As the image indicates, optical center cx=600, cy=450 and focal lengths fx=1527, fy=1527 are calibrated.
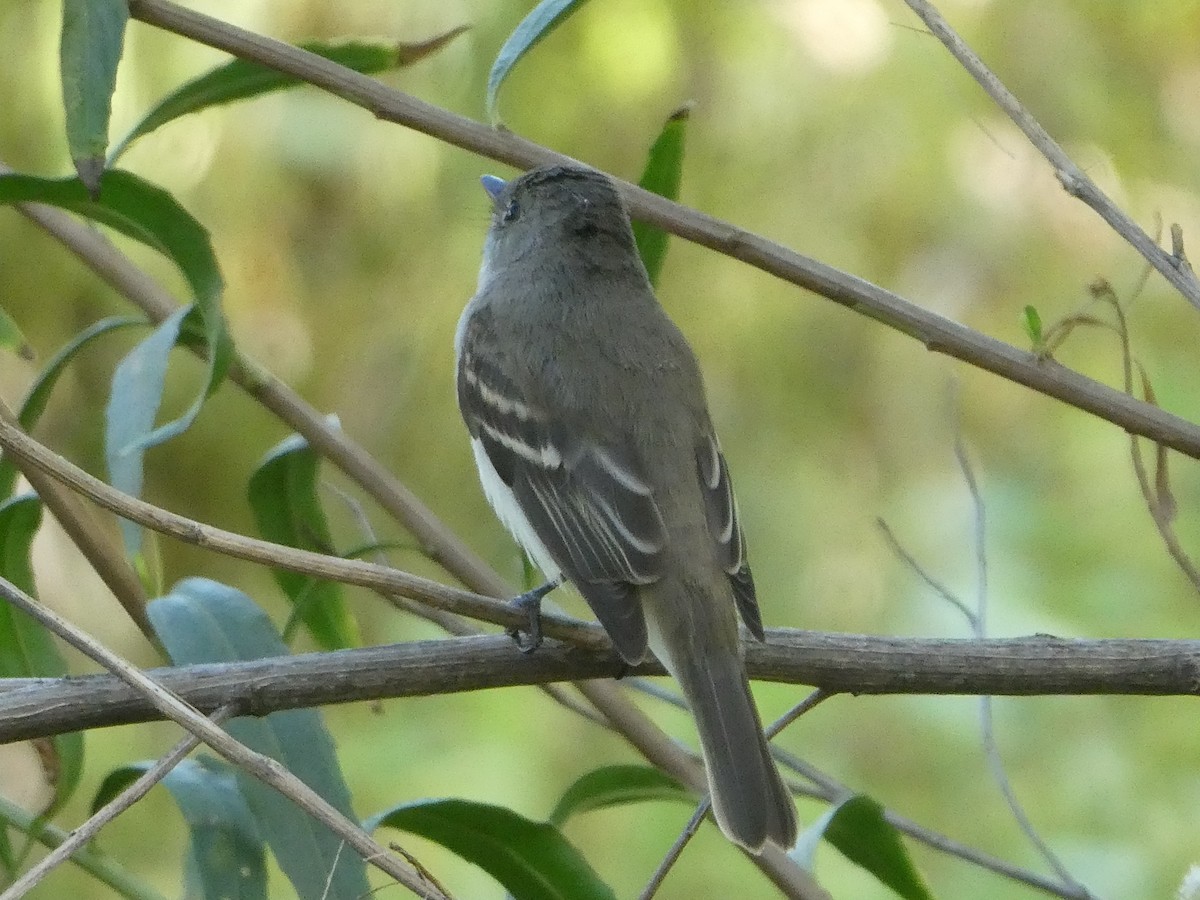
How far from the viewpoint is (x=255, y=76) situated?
7.31 feet

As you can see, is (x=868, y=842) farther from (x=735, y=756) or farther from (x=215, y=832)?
(x=215, y=832)

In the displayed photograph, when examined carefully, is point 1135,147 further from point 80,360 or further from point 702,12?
point 80,360

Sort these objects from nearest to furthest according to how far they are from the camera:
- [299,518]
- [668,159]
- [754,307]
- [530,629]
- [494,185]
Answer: [530,629]
[668,159]
[299,518]
[494,185]
[754,307]

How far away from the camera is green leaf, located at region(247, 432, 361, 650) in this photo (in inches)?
97.3

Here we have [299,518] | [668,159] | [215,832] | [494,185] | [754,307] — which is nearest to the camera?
[215,832]

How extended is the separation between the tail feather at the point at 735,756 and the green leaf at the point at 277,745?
0.51 meters

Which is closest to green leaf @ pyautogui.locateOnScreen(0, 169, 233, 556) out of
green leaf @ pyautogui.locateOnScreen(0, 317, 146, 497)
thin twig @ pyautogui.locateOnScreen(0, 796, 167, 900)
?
green leaf @ pyautogui.locateOnScreen(0, 317, 146, 497)

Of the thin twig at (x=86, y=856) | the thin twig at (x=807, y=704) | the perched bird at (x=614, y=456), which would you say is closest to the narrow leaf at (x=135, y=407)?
the thin twig at (x=86, y=856)

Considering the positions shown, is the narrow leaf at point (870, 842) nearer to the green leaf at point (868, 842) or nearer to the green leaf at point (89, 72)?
the green leaf at point (868, 842)

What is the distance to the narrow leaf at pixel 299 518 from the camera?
97.3 inches

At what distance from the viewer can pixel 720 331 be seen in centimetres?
486

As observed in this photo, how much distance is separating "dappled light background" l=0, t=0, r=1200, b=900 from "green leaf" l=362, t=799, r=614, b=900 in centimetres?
201

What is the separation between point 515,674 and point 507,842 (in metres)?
0.34

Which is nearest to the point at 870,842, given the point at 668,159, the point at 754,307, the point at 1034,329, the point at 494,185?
the point at 1034,329
